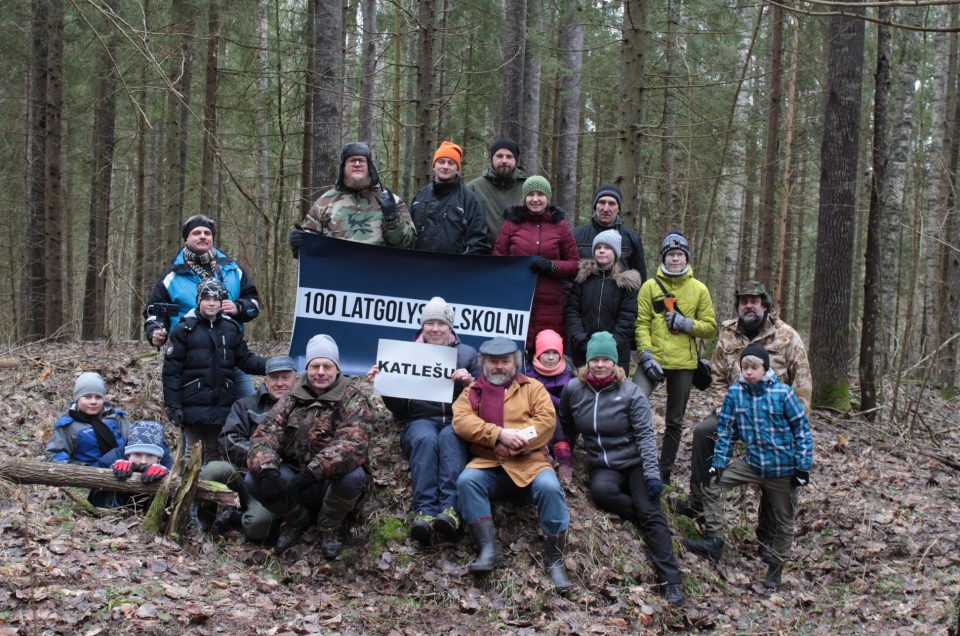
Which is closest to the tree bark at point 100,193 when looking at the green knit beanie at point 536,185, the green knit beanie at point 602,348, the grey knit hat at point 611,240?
the green knit beanie at point 536,185

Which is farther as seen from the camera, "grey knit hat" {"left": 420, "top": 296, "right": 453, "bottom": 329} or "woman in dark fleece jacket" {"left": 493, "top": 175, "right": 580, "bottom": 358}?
"woman in dark fleece jacket" {"left": 493, "top": 175, "right": 580, "bottom": 358}

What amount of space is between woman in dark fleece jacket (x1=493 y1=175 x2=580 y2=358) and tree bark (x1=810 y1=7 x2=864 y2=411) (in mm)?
5708

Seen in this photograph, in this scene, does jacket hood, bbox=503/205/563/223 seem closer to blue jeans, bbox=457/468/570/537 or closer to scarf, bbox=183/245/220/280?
blue jeans, bbox=457/468/570/537

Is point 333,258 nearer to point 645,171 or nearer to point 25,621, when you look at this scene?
point 25,621

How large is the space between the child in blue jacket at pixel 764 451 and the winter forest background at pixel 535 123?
113 inches

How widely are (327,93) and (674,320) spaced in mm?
5333

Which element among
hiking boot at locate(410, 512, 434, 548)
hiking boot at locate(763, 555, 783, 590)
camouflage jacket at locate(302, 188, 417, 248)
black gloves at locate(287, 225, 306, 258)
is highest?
camouflage jacket at locate(302, 188, 417, 248)

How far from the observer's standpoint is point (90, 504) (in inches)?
262

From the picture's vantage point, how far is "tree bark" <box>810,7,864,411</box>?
11617 mm

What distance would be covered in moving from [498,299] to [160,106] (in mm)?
13492

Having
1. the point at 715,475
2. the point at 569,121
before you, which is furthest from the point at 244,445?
the point at 569,121

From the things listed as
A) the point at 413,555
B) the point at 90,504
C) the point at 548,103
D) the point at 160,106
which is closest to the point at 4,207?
the point at 160,106

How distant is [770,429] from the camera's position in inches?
275

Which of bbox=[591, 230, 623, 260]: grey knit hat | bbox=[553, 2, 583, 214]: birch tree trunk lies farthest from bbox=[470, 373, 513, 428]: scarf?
bbox=[553, 2, 583, 214]: birch tree trunk
